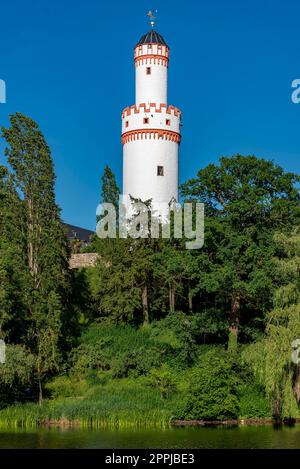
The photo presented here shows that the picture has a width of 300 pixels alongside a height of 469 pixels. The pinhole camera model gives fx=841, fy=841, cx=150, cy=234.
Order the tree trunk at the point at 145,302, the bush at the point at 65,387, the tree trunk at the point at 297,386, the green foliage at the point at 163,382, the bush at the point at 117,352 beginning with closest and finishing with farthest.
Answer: the tree trunk at the point at 297,386 < the green foliage at the point at 163,382 < the bush at the point at 65,387 < the bush at the point at 117,352 < the tree trunk at the point at 145,302

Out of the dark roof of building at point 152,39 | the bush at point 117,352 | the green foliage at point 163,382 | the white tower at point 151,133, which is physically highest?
the dark roof of building at point 152,39

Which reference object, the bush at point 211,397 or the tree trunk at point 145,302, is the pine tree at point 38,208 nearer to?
the tree trunk at point 145,302

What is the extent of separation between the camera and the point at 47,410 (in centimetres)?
3269

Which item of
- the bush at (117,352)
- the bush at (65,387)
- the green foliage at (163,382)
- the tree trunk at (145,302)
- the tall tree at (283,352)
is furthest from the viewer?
the tree trunk at (145,302)

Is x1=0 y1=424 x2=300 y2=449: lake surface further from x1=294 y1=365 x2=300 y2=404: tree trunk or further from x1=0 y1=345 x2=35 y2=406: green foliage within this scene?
x1=0 y1=345 x2=35 y2=406: green foliage

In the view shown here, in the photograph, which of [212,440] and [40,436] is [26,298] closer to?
[40,436]

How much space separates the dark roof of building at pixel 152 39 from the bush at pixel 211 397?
92.8ft

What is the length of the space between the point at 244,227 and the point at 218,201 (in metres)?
1.98

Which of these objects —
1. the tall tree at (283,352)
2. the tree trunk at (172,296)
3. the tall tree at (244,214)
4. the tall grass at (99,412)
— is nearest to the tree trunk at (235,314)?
the tall tree at (244,214)

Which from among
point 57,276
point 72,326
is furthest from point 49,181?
point 72,326

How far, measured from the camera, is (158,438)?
27266mm

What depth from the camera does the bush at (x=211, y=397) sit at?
31.8m

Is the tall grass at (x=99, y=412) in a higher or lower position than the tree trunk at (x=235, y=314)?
lower

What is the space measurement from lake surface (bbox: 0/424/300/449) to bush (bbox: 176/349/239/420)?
1.60m
